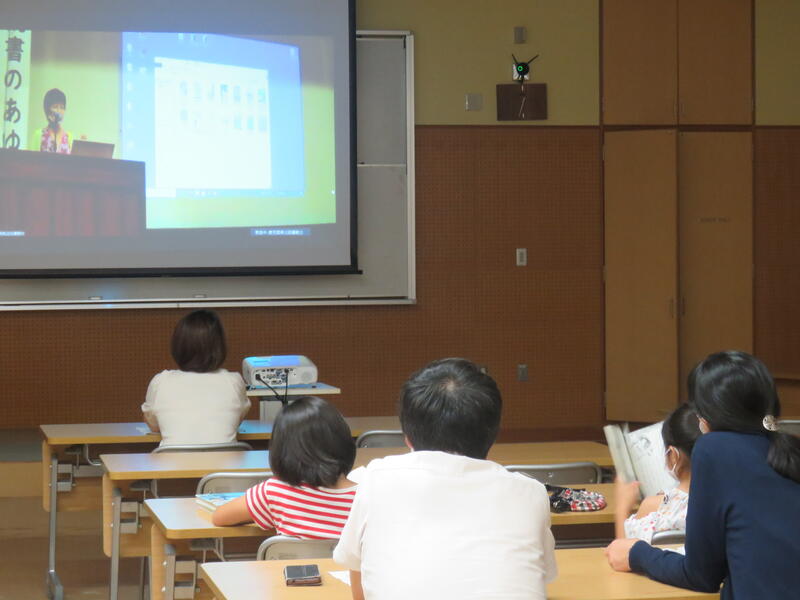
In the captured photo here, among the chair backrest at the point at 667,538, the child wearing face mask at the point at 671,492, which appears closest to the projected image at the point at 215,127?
the child wearing face mask at the point at 671,492

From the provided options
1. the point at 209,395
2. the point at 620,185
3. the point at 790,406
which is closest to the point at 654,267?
the point at 620,185

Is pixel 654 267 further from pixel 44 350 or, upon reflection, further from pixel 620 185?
pixel 44 350

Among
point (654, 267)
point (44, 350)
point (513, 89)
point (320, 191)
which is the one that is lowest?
point (44, 350)

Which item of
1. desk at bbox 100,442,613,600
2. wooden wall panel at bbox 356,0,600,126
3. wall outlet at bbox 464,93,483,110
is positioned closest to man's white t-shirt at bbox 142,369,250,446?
desk at bbox 100,442,613,600

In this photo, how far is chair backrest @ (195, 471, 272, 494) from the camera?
320cm

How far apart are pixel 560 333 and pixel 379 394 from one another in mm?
1276

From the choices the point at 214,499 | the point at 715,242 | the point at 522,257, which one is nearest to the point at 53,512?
the point at 214,499

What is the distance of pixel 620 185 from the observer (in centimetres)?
718

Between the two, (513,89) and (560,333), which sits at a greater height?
(513,89)

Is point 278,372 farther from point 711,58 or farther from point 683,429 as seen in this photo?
point 711,58

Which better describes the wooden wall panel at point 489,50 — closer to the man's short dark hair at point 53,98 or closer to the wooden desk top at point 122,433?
the man's short dark hair at point 53,98

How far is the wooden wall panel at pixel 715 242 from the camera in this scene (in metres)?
7.27

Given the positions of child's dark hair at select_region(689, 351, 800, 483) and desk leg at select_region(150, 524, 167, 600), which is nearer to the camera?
child's dark hair at select_region(689, 351, 800, 483)

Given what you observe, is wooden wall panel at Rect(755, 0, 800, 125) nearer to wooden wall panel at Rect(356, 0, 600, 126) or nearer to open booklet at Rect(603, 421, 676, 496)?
wooden wall panel at Rect(356, 0, 600, 126)
